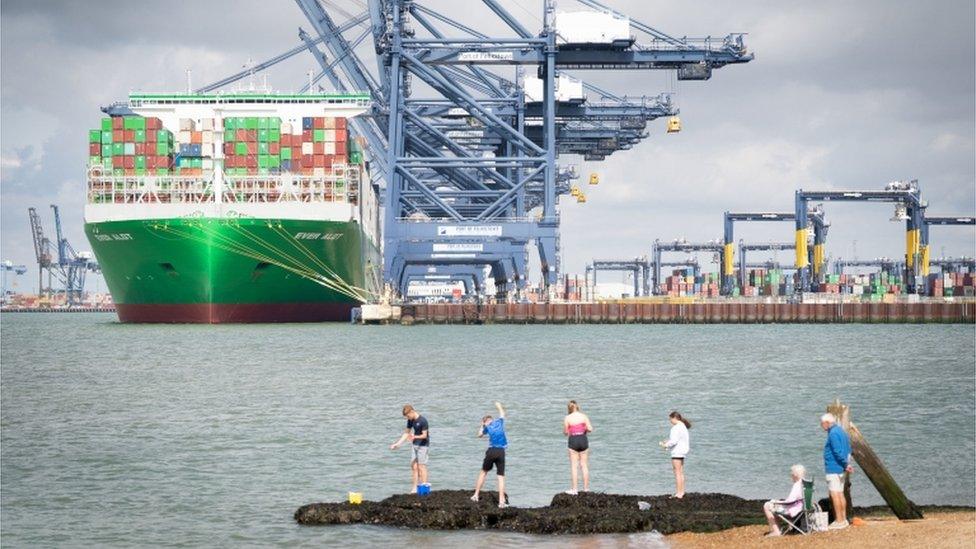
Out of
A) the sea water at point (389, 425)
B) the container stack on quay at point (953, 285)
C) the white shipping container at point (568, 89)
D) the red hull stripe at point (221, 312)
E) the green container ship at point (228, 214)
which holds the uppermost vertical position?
the white shipping container at point (568, 89)

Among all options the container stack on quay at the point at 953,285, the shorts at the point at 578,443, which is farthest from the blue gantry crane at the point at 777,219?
the shorts at the point at 578,443

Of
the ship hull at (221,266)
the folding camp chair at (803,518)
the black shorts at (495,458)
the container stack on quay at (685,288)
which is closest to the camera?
the folding camp chair at (803,518)

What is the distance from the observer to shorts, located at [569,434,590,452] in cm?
1934

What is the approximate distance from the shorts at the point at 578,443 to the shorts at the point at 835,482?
4.01 metres

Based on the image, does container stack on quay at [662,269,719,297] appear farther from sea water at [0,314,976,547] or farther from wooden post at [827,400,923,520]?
wooden post at [827,400,923,520]

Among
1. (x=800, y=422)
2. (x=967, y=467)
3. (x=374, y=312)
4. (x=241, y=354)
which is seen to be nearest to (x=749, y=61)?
(x=374, y=312)

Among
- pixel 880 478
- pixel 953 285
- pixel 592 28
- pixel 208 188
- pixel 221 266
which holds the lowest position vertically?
pixel 880 478

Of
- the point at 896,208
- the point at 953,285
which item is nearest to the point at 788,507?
the point at 896,208

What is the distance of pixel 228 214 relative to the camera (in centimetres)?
7288

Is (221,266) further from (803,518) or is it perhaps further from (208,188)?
(803,518)

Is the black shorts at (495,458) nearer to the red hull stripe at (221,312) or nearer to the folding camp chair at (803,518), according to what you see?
the folding camp chair at (803,518)

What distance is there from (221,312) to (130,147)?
33.7 ft

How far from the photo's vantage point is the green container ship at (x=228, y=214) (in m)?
72.1

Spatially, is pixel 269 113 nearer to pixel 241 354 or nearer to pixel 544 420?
pixel 241 354
